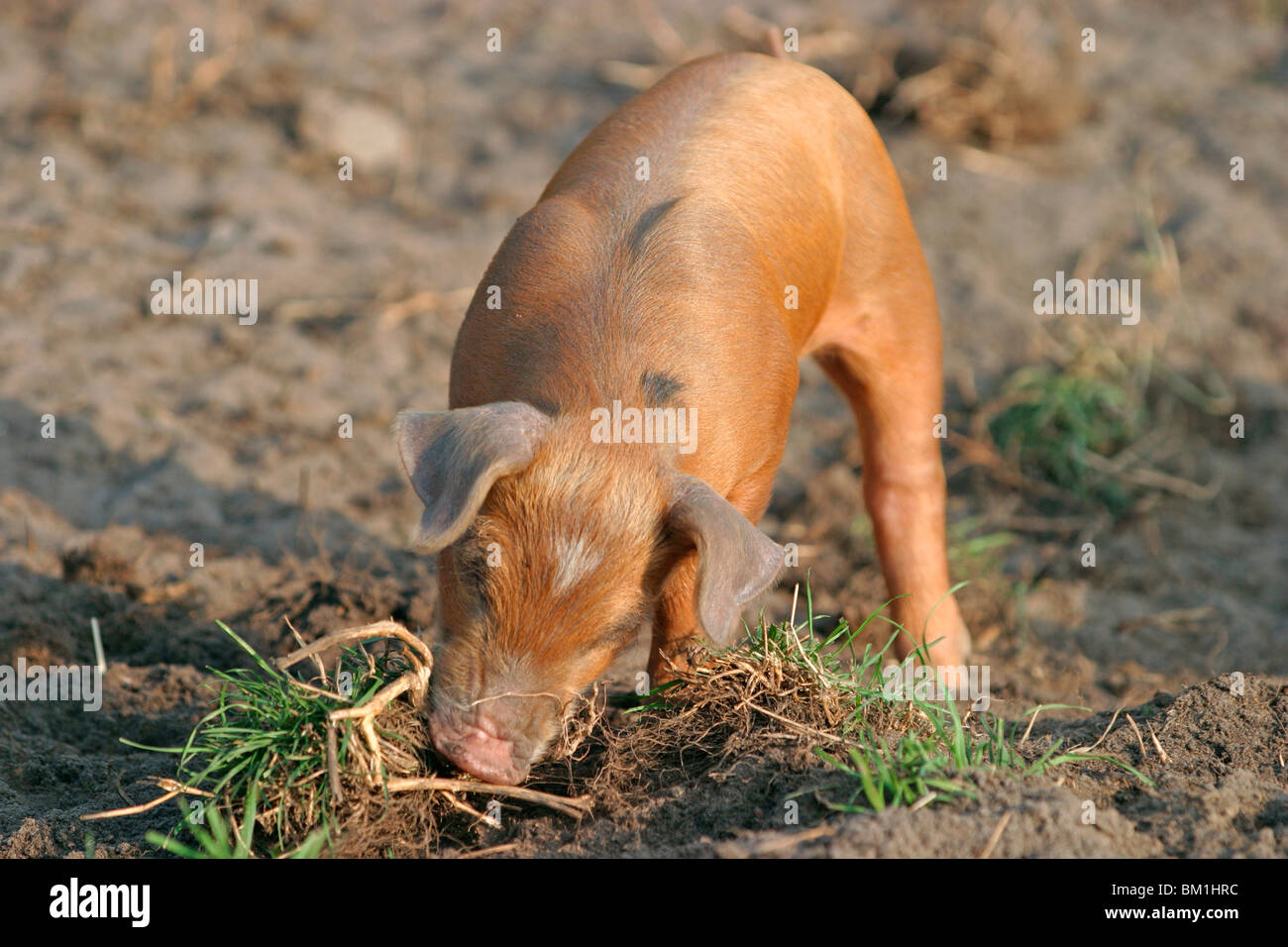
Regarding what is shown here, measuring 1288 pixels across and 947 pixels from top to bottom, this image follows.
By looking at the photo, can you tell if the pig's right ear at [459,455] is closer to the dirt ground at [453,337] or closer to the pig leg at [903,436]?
the dirt ground at [453,337]

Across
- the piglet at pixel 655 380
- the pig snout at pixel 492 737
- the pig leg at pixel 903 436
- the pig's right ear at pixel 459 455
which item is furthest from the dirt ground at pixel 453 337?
the pig's right ear at pixel 459 455

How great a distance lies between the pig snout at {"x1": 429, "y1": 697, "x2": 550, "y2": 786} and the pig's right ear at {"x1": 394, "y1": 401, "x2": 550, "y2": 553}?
1.77 feet

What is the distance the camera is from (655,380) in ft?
13.3

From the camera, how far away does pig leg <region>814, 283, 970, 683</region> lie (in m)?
5.60

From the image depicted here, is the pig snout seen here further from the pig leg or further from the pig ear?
the pig leg

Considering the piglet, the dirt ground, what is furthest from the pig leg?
the dirt ground

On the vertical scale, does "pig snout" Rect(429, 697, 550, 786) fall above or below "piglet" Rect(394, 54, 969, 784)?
below

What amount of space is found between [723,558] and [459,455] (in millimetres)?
785

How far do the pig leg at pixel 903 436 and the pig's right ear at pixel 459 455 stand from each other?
85.2 inches

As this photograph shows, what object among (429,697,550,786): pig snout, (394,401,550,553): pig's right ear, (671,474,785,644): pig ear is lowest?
(429,697,550,786): pig snout

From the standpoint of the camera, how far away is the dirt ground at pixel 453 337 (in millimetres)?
4000

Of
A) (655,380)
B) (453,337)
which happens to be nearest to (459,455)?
(655,380)
